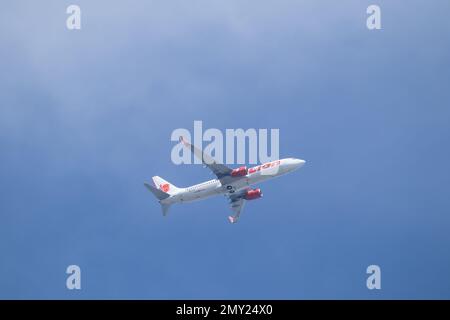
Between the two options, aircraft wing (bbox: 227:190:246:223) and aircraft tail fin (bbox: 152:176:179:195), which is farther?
aircraft wing (bbox: 227:190:246:223)

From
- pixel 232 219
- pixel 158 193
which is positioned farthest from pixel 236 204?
pixel 158 193

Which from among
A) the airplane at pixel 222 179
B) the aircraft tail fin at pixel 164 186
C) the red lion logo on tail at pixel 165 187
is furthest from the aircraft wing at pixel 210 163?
the red lion logo on tail at pixel 165 187

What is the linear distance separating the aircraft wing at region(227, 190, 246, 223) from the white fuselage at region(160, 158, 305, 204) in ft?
26.2

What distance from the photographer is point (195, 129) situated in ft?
347

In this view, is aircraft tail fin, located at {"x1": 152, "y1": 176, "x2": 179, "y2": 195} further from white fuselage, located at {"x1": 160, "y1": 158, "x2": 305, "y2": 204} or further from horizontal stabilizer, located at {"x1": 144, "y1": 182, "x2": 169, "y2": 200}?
white fuselage, located at {"x1": 160, "y1": 158, "x2": 305, "y2": 204}

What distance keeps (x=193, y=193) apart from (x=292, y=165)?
16.1 meters

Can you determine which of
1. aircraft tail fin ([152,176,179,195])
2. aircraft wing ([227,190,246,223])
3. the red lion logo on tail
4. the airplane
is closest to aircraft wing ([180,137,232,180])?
the airplane

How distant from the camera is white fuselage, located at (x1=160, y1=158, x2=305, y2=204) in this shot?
4262 inches

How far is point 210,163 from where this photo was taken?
11088cm

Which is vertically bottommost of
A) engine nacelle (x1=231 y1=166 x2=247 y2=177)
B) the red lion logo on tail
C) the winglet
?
the winglet

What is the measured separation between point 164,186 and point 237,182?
15.2 metres

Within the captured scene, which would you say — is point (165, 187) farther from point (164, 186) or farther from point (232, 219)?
point (232, 219)

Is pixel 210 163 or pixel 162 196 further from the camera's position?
pixel 162 196
